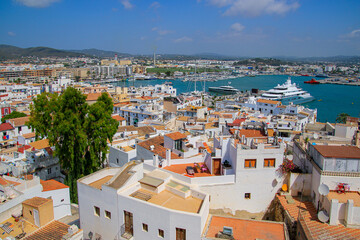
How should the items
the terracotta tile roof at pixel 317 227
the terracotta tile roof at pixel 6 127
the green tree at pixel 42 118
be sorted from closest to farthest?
the terracotta tile roof at pixel 317 227 < the green tree at pixel 42 118 < the terracotta tile roof at pixel 6 127

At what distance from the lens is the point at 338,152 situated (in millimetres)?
10883

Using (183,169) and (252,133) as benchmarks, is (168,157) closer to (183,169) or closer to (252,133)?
(183,169)

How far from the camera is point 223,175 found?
11.8 meters

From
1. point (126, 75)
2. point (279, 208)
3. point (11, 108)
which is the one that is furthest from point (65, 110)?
point (126, 75)

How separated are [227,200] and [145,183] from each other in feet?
11.5

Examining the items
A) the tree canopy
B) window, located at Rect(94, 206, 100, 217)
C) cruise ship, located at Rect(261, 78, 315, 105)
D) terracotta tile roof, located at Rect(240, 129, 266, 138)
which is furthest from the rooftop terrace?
cruise ship, located at Rect(261, 78, 315, 105)

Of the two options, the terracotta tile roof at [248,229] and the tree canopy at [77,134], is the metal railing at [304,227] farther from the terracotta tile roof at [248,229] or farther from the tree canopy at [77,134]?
the tree canopy at [77,134]

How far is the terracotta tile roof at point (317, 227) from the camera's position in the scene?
9.03 metres

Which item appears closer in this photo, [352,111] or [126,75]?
[352,111]

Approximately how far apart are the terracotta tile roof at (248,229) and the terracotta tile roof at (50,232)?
511 centimetres

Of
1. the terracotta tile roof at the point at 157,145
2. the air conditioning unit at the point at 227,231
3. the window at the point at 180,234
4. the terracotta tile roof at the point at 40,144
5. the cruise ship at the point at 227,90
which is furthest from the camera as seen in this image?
the cruise ship at the point at 227,90

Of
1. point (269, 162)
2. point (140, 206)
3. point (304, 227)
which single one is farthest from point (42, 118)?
point (304, 227)

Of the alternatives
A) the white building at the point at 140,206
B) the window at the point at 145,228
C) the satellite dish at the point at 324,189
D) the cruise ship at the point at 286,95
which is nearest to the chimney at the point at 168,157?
the white building at the point at 140,206

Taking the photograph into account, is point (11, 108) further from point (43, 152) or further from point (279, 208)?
point (279, 208)
